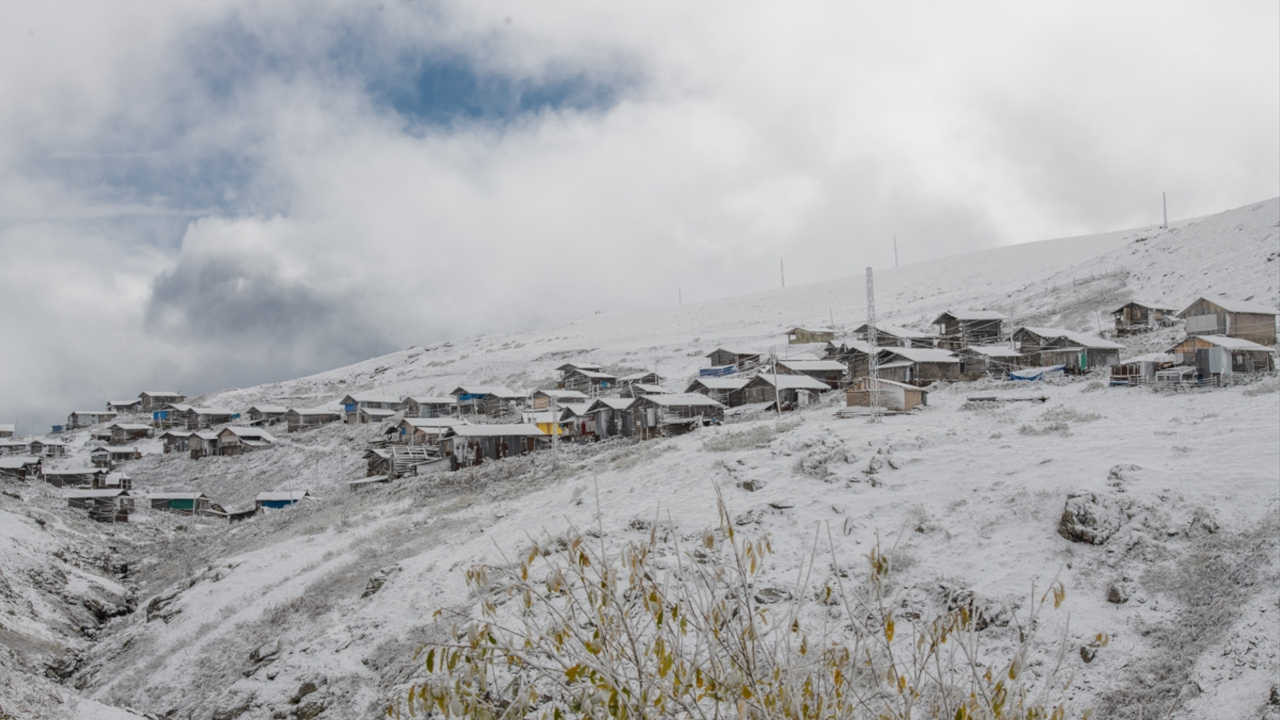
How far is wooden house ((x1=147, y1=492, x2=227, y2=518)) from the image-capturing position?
6066 centimetres

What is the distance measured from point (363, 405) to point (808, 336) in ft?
173

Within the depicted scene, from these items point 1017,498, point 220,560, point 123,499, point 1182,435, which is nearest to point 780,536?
point 1017,498

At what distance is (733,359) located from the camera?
8231 centimetres

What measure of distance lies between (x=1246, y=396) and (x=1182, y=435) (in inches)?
310

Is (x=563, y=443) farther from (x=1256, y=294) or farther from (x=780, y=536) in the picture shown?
(x=1256, y=294)

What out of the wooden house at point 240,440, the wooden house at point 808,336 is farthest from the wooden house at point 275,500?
the wooden house at point 808,336

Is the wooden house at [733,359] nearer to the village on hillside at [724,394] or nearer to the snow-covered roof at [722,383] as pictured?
the village on hillside at [724,394]

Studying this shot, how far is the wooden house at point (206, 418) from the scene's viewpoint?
92.1m

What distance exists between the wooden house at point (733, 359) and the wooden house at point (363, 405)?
3774 centimetres

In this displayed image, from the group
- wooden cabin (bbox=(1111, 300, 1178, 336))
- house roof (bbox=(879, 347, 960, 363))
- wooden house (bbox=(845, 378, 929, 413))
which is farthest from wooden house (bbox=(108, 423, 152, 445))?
wooden cabin (bbox=(1111, 300, 1178, 336))

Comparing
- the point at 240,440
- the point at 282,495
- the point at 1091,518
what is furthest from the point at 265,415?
the point at 1091,518

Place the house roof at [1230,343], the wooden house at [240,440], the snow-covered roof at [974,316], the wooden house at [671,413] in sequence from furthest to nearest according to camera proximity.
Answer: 1. the wooden house at [240,440]
2. the snow-covered roof at [974,316]
3. the wooden house at [671,413]
4. the house roof at [1230,343]

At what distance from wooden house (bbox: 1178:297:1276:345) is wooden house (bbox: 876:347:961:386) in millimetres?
15399

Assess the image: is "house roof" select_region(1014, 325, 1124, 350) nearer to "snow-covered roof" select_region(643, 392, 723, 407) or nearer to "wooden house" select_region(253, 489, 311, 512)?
"snow-covered roof" select_region(643, 392, 723, 407)
